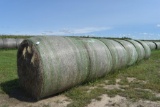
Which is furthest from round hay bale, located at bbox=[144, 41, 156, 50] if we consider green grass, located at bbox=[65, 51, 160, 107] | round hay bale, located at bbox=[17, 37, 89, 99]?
round hay bale, located at bbox=[17, 37, 89, 99]

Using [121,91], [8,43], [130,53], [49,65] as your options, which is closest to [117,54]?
[130,53]

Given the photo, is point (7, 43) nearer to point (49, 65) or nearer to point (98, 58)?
point (98, 58)

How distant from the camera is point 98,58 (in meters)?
8.74

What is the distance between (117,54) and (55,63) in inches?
169

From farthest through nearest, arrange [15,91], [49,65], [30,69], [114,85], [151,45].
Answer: [151,45] → [114,85] → [15,91] → [30,69] → [49,65]

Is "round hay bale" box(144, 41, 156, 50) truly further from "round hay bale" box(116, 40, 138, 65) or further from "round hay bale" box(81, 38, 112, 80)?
"round hay bale" box(81, 38, 112, 80)

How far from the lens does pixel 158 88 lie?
322 inches

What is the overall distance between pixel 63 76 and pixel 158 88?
3167 millimetres

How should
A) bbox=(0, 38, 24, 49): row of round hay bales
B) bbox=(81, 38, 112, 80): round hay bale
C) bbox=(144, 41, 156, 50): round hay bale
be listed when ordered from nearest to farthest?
bbox=(81, 38, 112, 80): round hay bale
bbox=(0, 38, 24, 49): row of round hay bales
bbox=(144, 41, 156, 50): round hay bale

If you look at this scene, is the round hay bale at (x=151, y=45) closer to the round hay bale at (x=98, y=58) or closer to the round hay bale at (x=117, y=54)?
the round hay bale at (x=117, y=54)

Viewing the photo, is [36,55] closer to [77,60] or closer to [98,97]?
[77,60]

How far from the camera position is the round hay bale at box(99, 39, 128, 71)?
10.2 metres

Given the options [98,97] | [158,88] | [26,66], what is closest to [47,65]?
[26,66]

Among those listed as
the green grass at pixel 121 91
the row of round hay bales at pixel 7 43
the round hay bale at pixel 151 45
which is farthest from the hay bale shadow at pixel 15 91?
the round hay bale at pixel 151 45
